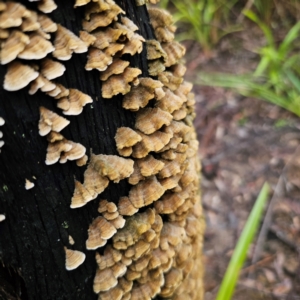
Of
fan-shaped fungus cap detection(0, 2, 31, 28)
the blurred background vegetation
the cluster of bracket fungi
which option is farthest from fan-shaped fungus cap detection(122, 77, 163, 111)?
the blurred background vegetation

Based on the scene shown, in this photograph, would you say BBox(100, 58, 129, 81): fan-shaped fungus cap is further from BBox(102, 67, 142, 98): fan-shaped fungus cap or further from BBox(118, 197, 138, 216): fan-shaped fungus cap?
BBox(118, 197, 138, 216): fan-shaped fungus cap

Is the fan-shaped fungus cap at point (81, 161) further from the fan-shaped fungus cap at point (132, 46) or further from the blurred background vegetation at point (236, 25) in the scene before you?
the blurred background vegetation at point (236, 25)

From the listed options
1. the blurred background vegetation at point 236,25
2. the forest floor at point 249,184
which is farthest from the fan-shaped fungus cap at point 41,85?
the blurred background vegetation at point 236,25

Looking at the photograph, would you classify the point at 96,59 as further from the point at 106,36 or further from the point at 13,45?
the point at 13,45

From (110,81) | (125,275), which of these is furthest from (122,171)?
(125,275)

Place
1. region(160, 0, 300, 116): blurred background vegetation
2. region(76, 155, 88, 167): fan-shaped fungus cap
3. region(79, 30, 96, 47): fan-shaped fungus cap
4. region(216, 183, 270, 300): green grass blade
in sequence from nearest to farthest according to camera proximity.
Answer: region(79, 30, 96, 47): fan-shaped fungus cap < region(76, 155, 88, 167): fan-shaped fungus cap < region(216, 183, 270, 300): green grass blade < region(160, 0, 300, 116): blurred background vegetation

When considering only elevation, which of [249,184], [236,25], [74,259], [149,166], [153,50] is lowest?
[249,184]

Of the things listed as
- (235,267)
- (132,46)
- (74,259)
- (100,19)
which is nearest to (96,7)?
(100,19)
